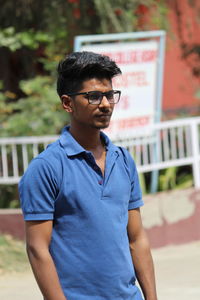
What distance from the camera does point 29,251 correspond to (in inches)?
103

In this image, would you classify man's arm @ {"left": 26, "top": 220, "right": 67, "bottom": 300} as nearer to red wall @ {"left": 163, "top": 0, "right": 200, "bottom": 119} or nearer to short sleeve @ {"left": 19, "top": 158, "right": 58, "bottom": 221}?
short sleeve @ {"left": 19, "top": 158, "right": 58, "bottom": 221}

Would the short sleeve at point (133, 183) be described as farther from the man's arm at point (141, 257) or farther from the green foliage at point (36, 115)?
the green foliage at point (36, 115)

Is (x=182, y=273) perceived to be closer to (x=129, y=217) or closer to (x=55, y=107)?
(x=55, y=107)

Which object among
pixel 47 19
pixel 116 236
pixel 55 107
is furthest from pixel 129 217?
pixel 47 19

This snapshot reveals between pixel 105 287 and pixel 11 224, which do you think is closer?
pixel 105 287

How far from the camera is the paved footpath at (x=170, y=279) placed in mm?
5656

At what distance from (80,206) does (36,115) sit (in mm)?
5128

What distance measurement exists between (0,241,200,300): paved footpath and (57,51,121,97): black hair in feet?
10.3

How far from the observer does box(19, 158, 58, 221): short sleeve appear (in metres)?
2.59

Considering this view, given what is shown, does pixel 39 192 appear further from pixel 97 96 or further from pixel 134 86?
pixel 134 86

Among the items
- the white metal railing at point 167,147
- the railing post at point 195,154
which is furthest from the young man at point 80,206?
the railing post at point 195,154

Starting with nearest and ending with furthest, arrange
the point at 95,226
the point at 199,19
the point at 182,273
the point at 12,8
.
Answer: the point at 95,226, the point at 182,273, the point at 12,8, the point at 199,19

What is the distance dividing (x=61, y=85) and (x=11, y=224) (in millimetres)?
4077

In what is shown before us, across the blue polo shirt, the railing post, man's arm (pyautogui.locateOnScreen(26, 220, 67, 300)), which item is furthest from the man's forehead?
the railing post
